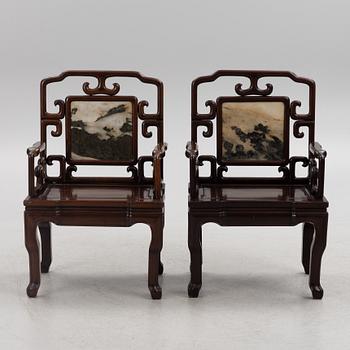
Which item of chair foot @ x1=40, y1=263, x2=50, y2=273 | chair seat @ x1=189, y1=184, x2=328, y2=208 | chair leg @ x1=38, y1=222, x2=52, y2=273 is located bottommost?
chair foot @ x1=40, y1=263, x2=50, y2=273

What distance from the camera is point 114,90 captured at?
6863 mm

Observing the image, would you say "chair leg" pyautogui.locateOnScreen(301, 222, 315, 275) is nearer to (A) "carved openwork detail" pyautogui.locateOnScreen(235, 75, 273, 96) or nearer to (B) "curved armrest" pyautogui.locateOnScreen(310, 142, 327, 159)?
(B) "curved armrest" pyautogui.locateOnScreen(310, 142, 327, 159)

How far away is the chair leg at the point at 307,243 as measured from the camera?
691cm

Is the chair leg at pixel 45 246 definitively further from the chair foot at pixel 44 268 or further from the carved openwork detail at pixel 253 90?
the carved openwork detail at pixel 253 90

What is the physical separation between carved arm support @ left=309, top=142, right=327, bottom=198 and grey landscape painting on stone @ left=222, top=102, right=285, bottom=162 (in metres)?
0.24

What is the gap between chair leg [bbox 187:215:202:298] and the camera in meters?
6.40

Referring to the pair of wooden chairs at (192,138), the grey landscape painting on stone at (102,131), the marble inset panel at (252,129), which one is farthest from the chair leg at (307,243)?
the grey landscape painting on stone at (102,131)

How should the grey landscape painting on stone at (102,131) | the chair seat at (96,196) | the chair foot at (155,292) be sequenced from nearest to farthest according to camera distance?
the chair seat at (96,196) → the chair foot at (155,292) → the grey landscape painting on stone at (102,131)

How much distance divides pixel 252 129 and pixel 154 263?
0.99 metres

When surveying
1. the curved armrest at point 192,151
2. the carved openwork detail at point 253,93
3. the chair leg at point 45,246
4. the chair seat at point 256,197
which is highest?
the carved openwork detail at point 253,93

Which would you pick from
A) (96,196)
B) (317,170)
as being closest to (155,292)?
(96,196)

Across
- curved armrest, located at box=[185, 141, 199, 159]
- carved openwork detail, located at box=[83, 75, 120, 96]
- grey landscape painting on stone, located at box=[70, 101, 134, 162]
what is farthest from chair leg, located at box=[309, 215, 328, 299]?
carved openwork detail, located at box=[83, 75, 120, 96]

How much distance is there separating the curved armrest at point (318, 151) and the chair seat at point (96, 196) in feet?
2.80

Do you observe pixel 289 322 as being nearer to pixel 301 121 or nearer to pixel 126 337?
pixel 126 337
